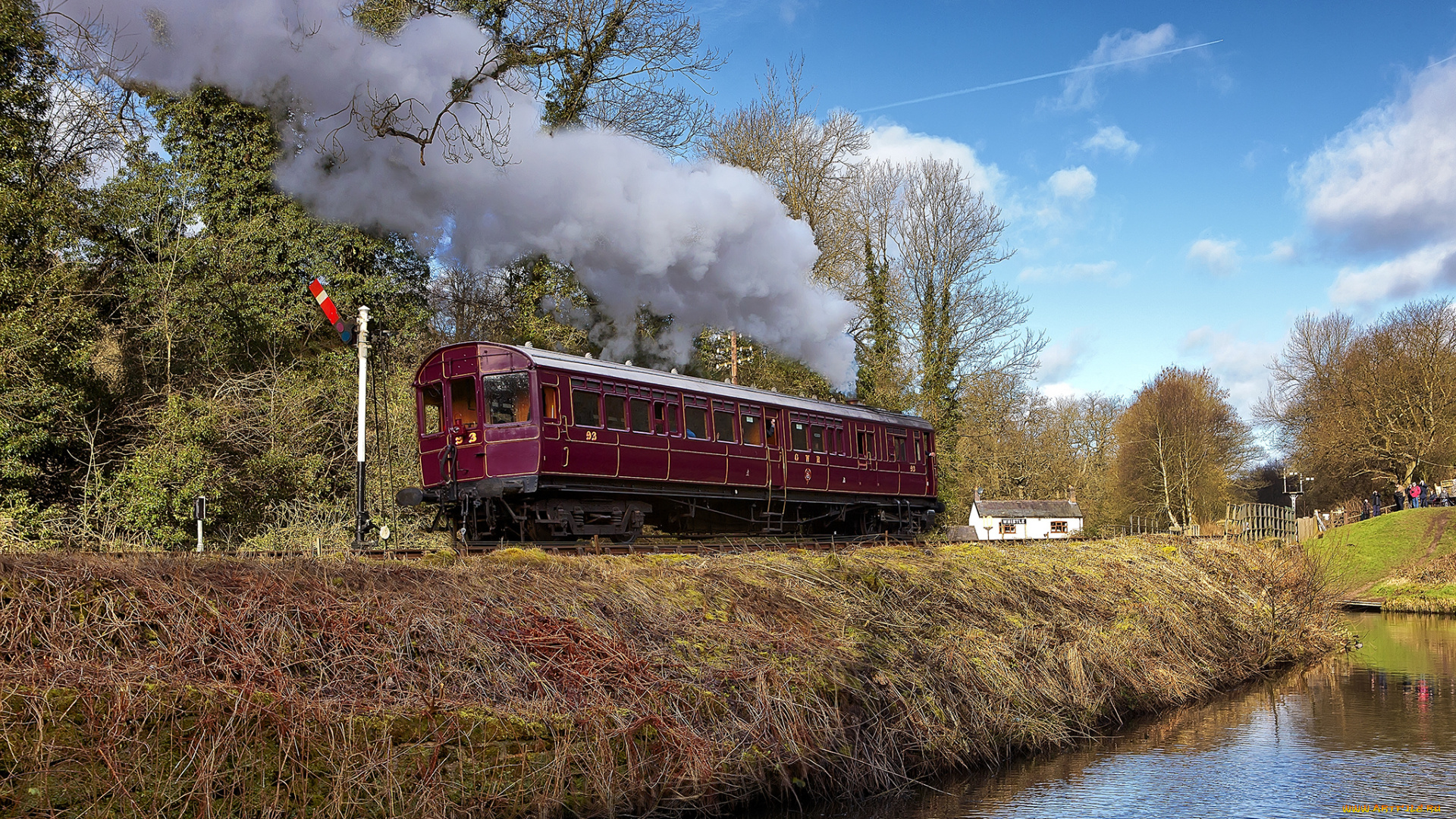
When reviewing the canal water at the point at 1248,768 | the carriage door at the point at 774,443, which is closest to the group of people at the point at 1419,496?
the canal water at the point at 1248,768

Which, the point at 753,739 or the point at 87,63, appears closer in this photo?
the point at 753,739

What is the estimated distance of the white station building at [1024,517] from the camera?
1743 inches

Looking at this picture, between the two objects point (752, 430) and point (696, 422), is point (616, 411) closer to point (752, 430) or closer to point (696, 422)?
point (696, 422)

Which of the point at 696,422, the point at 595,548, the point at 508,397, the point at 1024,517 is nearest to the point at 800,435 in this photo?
the point at 696,422

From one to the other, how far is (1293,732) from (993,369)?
24.2 meters

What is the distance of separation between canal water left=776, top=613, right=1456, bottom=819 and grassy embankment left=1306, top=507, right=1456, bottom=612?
12.3m

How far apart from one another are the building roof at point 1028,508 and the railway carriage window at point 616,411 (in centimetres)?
3299

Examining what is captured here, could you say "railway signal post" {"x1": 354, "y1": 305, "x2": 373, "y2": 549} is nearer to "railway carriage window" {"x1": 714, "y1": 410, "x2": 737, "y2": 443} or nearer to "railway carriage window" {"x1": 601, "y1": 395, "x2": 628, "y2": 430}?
"railway carriage window" {"x1": 601, "y1": 395, "x2": 628, "y2": 430}

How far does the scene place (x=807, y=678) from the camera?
8508 mm

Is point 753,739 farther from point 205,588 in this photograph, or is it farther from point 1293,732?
point 1293,732

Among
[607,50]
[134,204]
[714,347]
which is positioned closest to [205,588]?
[134,204]

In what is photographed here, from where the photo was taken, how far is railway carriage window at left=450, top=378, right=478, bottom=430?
1482cm

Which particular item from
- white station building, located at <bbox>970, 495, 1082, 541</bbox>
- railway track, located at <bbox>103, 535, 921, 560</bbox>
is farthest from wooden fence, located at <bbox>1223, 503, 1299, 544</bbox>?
railway track, located at <bbox>103, 535, 921, 560</bbox>

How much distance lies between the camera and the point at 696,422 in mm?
16625
